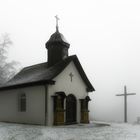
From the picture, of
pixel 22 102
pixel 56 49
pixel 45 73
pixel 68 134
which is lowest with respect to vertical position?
pixel 68 134

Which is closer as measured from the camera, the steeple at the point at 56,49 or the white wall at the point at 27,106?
the white wall at the point at 27,106

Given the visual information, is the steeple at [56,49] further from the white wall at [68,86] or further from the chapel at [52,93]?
the white wall at [68,86]

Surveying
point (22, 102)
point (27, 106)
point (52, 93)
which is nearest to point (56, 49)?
point (52, 93)

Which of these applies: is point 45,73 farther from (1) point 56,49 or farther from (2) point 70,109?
(2) point 70,109

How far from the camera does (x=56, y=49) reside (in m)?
24.1

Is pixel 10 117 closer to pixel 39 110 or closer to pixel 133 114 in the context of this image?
pixel 39 110

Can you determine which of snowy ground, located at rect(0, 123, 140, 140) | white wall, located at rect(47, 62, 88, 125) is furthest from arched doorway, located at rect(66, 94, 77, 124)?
snowy ground, located at rect(0, 123, 140, 140)

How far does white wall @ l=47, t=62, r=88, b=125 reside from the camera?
20562mm

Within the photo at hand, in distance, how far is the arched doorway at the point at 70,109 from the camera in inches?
864

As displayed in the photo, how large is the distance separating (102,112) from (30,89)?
49.0 m

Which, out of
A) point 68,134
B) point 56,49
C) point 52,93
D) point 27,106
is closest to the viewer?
point 68,134

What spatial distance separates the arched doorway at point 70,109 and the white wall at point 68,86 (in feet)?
1.33

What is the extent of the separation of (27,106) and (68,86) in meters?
3.55

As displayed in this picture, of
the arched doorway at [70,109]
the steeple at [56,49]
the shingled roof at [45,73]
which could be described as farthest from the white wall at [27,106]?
the steeple at [56,49]
